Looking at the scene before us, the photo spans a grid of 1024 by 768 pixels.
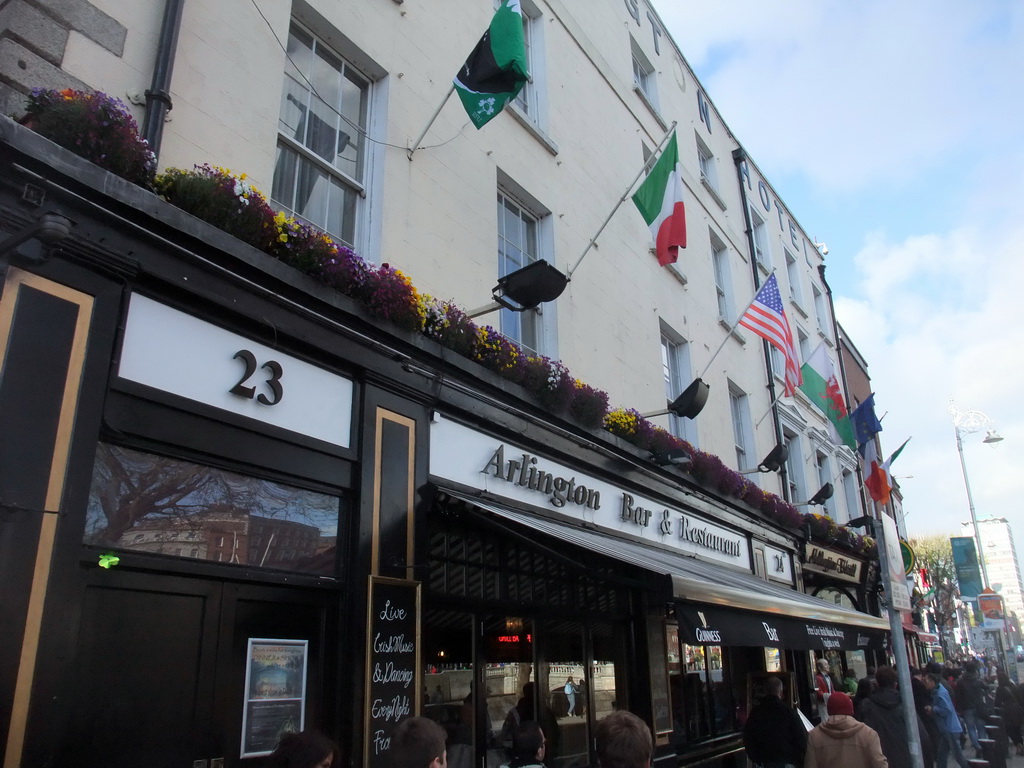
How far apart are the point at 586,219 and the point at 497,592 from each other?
5.55 m

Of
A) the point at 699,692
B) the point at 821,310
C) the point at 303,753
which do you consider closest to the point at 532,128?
Result: the point at 699,692

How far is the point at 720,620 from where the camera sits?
7.48m

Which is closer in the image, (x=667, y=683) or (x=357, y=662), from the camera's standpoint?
(x=357, y=662)

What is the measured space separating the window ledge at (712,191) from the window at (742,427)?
14.2 ft

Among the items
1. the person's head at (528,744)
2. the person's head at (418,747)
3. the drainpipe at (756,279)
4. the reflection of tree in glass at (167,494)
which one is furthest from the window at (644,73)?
the person's head at (418,747)

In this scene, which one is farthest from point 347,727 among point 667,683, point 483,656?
point 667,683

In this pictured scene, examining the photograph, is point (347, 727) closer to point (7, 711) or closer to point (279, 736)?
point (279, 736)

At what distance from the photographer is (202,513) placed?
16.3 ft

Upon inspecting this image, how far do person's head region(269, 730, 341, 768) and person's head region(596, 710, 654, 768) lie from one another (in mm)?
1193

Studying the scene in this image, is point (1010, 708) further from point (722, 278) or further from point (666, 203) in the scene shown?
point (666, 203)

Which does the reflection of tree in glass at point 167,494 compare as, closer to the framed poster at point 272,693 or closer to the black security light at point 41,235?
the framed poster at point 272,693

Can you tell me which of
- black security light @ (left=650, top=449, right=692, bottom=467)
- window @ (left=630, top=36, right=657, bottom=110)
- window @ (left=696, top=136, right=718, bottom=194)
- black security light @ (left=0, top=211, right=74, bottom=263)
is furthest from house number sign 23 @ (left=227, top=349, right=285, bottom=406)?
window @ (left=696, top=136, right=718, bottom=194)

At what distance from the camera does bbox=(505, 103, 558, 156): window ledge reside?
9656 millimetres

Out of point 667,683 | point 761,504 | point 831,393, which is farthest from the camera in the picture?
point 831,393
